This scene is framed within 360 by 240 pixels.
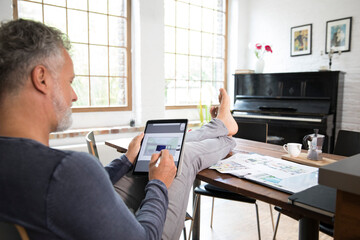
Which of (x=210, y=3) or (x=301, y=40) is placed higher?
(x=210, y=3)

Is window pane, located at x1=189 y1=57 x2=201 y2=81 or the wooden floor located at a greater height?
window pane, located at x1=189 y1=57 x2=201 y2=81

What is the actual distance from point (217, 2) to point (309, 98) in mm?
2673

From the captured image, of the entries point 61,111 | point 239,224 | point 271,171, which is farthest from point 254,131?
point 61,111

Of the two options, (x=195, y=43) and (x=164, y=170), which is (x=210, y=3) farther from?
(x=164, y=170)

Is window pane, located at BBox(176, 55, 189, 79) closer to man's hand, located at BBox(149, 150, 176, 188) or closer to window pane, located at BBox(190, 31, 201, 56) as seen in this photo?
window pane, located at BBox(190, 31, 201, 56)

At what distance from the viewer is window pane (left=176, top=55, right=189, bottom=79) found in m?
4.79

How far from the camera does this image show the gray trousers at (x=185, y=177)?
1.05m

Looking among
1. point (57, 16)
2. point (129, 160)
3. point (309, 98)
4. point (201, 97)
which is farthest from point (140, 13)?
point (129, 160)

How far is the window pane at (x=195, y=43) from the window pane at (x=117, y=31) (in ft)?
4.41

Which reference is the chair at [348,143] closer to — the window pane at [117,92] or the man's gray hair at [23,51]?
the man's gray hair at [23,51]

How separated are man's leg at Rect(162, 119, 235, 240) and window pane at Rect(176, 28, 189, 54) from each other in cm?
339

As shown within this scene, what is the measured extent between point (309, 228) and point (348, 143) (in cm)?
128

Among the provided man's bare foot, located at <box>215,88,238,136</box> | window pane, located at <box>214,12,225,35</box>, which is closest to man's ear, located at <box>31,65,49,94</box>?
man's bare foot, located at <box>215,88,238,136</box>

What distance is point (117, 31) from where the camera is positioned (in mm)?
4066
